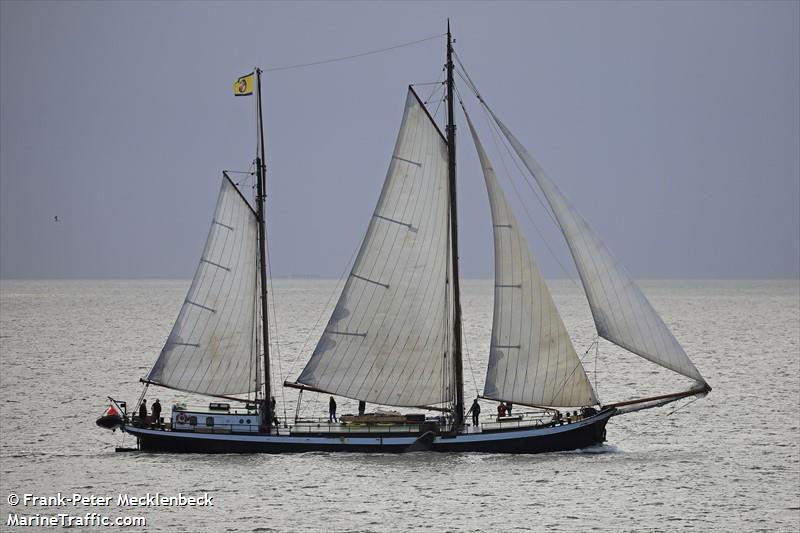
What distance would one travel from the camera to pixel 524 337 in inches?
1964

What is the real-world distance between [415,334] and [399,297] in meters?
1.74

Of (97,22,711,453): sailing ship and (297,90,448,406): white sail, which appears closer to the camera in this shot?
(97,22,711,453): sailing ship

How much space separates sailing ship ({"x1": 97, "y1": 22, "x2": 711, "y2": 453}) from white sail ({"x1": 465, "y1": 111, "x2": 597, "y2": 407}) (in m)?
0.04

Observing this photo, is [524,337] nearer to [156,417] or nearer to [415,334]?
[415,334]

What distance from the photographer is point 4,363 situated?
101500mm

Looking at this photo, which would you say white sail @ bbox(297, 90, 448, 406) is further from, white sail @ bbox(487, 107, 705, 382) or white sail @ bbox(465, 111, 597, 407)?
white sail @ bbox(487, 107, 705, 382)

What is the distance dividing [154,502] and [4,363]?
62318 millimetres

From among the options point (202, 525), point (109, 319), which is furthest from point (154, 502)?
point (109, 319)

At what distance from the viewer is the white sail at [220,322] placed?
53625 mm

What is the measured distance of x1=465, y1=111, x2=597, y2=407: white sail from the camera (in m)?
49.6

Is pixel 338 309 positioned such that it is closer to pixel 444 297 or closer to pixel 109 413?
pixel 444 297

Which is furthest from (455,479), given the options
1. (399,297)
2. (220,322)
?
(220,322)

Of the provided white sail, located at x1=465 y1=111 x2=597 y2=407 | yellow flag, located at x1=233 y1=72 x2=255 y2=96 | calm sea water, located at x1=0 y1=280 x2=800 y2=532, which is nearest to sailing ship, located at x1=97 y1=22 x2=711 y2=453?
white sail, located at x1=465 y1=111 x2=597 y2=407

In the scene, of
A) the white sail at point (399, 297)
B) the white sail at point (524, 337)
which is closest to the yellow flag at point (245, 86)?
the white sail at point (399, 297)
